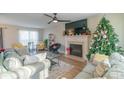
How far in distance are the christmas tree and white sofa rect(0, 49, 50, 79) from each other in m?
0.74

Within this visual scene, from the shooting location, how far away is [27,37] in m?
2.04

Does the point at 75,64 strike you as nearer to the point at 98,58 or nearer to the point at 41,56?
the point at 98,58

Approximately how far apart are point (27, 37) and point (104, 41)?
128cm

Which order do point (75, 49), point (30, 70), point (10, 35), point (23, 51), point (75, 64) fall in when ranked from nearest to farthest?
point (30, 70), point (10, 35), point (23, 51), point (75, 64), point (75, 49)

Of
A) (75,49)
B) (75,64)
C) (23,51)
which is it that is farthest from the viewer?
(75,49)

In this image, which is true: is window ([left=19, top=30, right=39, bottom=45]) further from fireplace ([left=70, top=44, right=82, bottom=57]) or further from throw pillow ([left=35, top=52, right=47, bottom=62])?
fireplace ([left=70, top=44, right=82, bottom=57])

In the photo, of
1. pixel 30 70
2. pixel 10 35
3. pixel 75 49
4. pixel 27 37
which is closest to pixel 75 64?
pixel 75 49

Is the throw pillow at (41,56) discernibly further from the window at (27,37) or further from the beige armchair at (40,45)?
the window at (27,37)

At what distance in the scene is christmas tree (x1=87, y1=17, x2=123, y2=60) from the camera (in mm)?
1860

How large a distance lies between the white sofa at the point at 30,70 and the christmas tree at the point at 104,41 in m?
0.74

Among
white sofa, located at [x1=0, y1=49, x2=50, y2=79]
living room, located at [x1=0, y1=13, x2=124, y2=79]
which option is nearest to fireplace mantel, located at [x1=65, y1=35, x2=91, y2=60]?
living room, located at [x1=0, y1=13, x2=124, y2=79]
